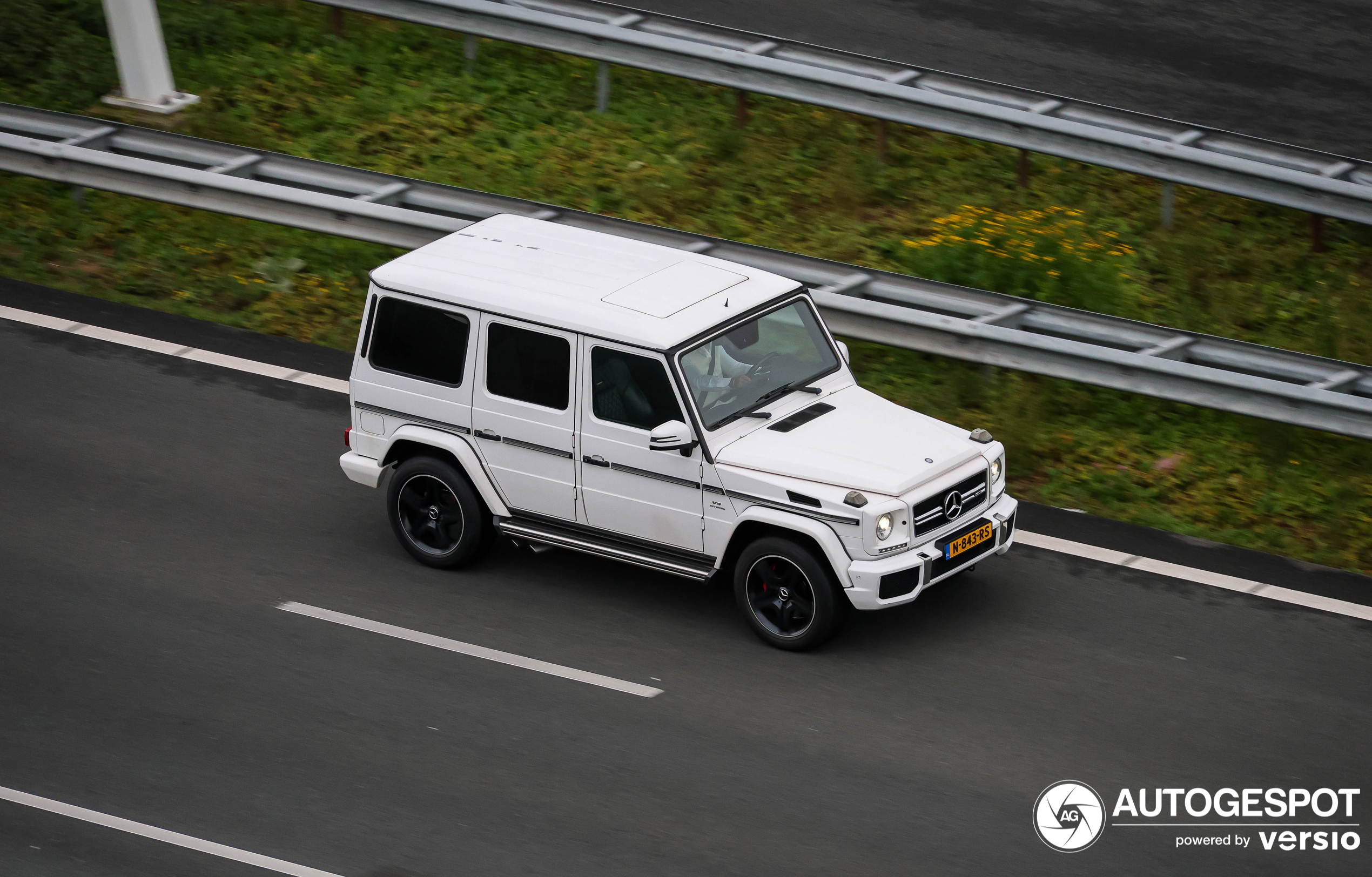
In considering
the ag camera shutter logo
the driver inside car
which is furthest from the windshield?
the ag camera shutter logo

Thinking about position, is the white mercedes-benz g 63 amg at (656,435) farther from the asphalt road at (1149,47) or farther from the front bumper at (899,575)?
the asphalt road at (1149,47)

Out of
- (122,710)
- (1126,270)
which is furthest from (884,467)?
(1126,270)

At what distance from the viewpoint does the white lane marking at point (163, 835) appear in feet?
26.7

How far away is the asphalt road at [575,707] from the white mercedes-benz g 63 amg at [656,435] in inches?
18.0

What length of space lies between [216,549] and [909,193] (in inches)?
289

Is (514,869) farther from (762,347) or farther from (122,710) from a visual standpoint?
(762,347)

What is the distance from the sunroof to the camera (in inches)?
396

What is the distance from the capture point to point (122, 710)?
30.9ft

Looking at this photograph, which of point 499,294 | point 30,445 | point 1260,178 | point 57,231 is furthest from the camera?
point 57,231

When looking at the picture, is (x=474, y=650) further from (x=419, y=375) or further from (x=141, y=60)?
(x=141, y=60)

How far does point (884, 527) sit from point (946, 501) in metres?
0.53

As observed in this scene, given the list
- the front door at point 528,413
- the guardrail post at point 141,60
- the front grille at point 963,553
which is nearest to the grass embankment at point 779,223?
the guardrail post at point 141,60

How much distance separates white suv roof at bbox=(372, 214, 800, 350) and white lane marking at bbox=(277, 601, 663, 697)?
1.92 metres

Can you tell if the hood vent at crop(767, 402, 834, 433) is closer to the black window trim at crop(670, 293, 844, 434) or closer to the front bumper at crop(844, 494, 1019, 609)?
the black window trim at crop(670, 293, 844, 434)
